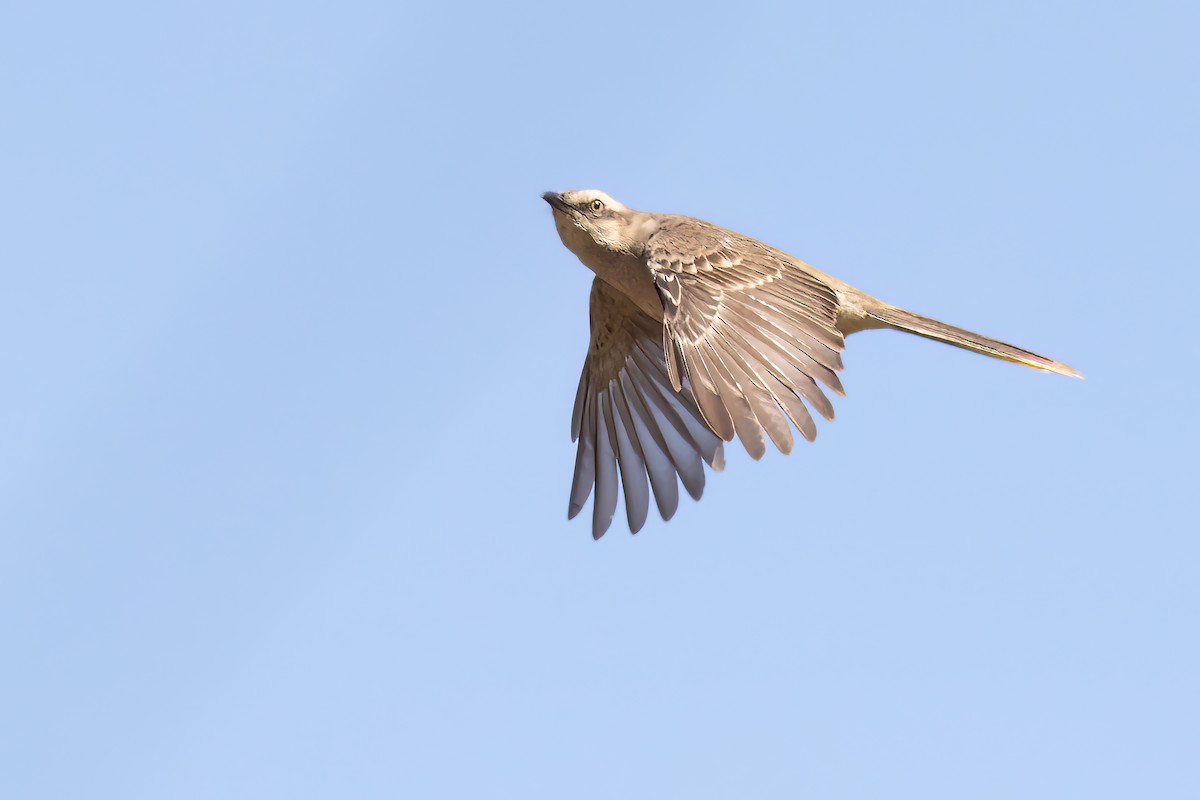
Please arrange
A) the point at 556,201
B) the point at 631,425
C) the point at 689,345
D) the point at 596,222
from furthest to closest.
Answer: the point at 631,425, the point at 556,201, the point at 596,222, the point at 689,345

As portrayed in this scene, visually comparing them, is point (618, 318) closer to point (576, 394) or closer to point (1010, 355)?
point (576, 394)

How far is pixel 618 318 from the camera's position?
1268 cm

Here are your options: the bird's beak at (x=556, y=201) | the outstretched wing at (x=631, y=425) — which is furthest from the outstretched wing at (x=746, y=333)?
the outstretched wing at (x=631, y=425)

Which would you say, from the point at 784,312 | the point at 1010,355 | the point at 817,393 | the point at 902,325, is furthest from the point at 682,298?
the point at 1010,355

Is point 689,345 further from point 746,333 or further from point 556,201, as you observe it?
point 556,201

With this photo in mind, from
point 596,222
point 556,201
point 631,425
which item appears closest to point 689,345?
point 596,222

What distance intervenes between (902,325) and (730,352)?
6.75 ft

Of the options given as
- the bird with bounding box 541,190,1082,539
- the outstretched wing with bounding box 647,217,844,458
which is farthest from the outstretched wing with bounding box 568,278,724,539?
Result: the outstretched wing with bounding box 647,217,844,458

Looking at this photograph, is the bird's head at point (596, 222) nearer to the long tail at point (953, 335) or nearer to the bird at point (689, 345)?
the bird at point (689, 345)

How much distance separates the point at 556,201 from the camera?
→ 11.5 m

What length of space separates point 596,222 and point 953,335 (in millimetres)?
2694

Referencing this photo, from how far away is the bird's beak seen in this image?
11477mm

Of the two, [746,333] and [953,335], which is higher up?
[953,335]

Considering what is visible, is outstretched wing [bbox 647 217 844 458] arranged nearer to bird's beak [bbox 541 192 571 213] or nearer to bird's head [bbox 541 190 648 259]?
bird's head [bbox 541 190 648 259]
